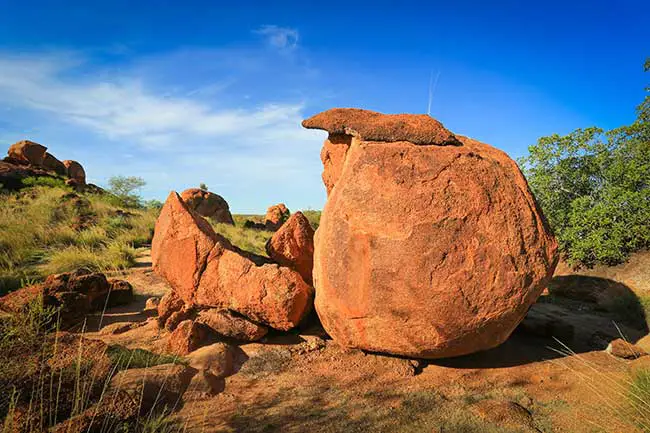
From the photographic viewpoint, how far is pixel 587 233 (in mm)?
8281

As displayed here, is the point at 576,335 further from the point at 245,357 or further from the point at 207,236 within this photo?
the point at 207,236

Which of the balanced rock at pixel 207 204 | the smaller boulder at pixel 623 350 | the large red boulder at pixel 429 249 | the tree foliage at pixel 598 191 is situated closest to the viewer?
the large red boulder at pixel 429 249

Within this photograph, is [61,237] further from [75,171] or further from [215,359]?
[75,171]

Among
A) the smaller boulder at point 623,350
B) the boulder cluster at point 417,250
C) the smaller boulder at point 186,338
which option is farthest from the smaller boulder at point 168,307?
the smaller boulder at point 623,350

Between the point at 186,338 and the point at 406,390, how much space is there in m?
2.35

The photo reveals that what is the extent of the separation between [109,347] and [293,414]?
2.11 meters

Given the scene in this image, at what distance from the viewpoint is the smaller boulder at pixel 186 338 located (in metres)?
4.12

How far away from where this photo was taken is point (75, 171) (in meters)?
26.4

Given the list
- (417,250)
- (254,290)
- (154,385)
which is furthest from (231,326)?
(417,250)

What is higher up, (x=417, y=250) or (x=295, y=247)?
(x=417, y=250)

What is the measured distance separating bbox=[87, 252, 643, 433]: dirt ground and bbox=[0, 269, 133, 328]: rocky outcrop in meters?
0.60

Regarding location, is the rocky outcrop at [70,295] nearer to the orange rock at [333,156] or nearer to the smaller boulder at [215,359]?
the smaller boulder at [215,359]

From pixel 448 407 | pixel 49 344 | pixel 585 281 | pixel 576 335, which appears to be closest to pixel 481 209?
pixel 448 407

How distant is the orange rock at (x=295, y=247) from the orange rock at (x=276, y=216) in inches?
596
